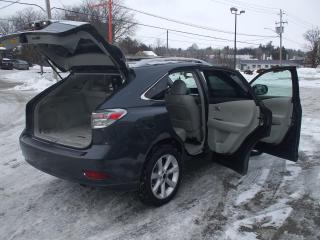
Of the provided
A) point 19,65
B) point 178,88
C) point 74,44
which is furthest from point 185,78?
point 19,65

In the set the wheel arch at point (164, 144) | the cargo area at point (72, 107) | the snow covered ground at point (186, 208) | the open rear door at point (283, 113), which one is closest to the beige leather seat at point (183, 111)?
the wheel arch at point (164, 144)

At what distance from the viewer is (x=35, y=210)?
13.0 feet

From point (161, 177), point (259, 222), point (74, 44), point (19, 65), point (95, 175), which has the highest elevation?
point (19, 65)

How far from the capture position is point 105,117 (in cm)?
350

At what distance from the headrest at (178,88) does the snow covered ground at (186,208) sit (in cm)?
116

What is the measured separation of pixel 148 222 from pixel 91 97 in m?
1.98

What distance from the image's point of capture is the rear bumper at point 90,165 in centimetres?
346

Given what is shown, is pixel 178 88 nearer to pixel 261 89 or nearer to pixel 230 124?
pixel 230 124

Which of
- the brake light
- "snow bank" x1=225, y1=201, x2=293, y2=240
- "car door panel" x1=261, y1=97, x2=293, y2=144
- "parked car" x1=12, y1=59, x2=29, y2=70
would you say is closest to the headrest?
"car door panel" x1=261, y1=97, x2=293, y2=144

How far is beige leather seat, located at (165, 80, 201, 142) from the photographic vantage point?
4.65m

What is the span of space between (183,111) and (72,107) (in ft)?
4.93

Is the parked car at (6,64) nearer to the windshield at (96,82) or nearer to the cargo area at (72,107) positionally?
the cargo area at (72,107)

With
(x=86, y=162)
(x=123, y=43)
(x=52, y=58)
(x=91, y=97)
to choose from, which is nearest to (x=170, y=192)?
(x=86, y=162)

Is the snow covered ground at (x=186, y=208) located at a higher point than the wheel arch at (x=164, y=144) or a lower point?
lower
